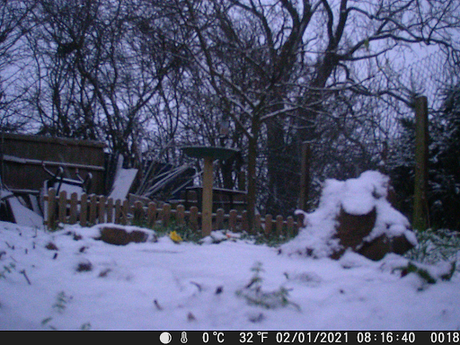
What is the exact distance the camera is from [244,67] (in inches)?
342

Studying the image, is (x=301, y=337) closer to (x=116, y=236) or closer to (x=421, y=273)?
(x=421, y=273)

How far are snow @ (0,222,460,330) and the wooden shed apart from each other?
21.0 ft

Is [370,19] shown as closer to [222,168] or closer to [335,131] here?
[335,131]

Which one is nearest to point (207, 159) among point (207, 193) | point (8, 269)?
point (207, 193)

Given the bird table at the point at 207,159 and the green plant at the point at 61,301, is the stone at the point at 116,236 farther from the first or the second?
the bird table at the point at 207,159

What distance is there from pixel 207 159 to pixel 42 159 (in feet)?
15.4

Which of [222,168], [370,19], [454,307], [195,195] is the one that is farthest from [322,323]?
[370,19]

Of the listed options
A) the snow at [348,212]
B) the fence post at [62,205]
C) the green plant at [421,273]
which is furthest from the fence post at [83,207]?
the green plant at [421,273]

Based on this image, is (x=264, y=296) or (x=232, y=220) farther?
(x=232, y=220)

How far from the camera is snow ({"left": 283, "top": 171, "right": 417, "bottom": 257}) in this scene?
254cm

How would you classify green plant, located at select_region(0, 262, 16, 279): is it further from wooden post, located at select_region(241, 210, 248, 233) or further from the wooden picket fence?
wooden post, located at select_region(241, 210, 248, 233)

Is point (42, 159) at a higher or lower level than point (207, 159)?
higher

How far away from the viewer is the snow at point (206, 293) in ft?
5.27

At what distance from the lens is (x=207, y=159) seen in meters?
5.33
